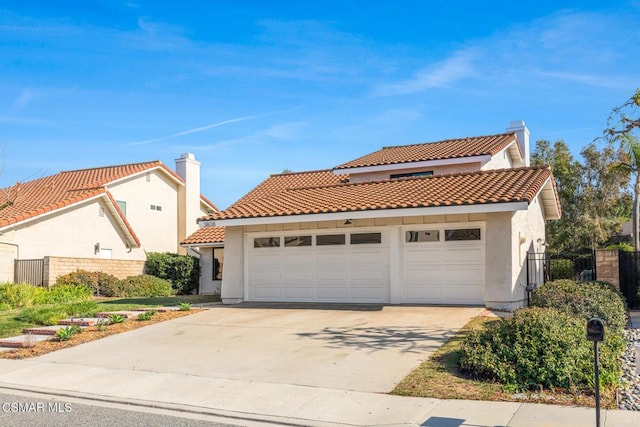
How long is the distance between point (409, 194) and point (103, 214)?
56.4 feet

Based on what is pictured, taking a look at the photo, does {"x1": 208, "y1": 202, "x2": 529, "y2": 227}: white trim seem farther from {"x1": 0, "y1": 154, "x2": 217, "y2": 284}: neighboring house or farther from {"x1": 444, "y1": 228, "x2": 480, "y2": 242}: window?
{"x1": 0, "y1": 154, "x2": 217, "y2": 284}: neighboring house

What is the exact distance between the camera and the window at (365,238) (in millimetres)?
17781

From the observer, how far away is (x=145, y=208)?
1339 inches

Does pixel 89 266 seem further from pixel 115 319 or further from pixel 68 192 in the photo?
pixel 115 319

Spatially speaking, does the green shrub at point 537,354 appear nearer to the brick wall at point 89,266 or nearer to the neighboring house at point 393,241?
the neighboring house at point 393,241

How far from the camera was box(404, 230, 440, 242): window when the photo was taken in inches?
673

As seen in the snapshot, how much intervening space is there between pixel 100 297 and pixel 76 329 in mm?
11165

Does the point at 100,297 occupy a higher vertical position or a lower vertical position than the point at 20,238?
lower

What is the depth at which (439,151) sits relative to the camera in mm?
25141

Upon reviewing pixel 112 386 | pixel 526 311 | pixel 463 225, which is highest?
pixel 463 225

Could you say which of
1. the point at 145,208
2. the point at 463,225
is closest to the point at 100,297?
the point at 145,208

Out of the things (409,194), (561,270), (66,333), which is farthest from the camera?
(561,270)

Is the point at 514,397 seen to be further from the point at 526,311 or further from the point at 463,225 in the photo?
the point at 463,225

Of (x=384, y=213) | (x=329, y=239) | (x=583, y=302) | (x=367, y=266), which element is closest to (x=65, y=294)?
(x=329, y=239)
